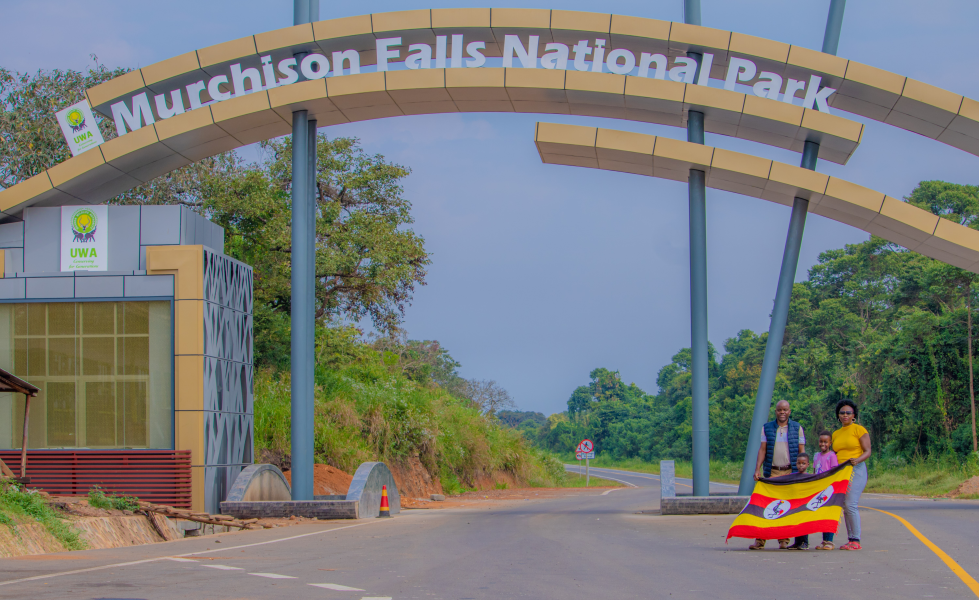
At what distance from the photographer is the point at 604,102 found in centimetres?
1798

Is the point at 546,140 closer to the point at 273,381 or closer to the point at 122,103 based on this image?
the point at 122,103

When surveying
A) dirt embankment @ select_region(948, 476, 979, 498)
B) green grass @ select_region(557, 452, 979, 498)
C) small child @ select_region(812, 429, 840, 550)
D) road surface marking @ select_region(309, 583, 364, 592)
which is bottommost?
green grass @ select_region(557, 452, 979, 498)

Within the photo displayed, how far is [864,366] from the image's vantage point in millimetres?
41312

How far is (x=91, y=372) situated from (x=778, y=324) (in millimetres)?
13074

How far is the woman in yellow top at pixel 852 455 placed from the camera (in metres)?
10.2

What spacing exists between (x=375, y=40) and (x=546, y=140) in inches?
158

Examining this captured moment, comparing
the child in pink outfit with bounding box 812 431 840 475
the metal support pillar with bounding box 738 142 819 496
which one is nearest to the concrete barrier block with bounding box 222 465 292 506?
the metal support pillar with bounding box 738 142 819 496

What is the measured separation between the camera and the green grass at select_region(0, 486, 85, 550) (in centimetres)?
1224

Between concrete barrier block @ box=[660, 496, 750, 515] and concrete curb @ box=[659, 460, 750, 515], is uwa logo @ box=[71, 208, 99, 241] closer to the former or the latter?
concrete curb @ box=[659, 460, 750, 515]

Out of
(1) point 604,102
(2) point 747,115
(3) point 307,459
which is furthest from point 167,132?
(2) point 747,115

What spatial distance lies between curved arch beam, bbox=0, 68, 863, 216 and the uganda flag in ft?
30.1

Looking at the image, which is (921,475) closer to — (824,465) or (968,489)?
(968,489)

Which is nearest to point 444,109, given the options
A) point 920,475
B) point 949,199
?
point 920,475

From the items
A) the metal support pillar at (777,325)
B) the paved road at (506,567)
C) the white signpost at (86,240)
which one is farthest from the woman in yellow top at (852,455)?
the white signpost at (86,240)
